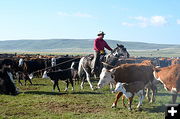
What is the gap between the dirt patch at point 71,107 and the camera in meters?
9.54

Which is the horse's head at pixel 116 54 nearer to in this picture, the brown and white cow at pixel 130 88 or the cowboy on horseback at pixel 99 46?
the cowboy on horseback at pixel 99 46

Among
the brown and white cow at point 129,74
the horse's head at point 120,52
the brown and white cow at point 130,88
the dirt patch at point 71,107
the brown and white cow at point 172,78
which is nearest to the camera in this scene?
the brown and white cow at point 172,78

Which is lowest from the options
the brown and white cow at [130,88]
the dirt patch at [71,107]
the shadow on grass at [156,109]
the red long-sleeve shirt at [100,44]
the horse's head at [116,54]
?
the dirt patch at [71,107]

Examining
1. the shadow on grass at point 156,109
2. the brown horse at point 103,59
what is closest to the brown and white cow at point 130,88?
the shadow on grass at point 156,109

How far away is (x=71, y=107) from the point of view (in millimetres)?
10094

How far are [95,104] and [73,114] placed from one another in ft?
6.48

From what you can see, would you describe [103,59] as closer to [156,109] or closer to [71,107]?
[71,107]

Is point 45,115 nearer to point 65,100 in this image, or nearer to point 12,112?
point 12,112

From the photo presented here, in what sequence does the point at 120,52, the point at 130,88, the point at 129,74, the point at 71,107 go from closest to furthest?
the point at 130,88 → the point at 71,107 → the point at 129,74 → the point at 120,52

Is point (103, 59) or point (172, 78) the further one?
point (103, 59)

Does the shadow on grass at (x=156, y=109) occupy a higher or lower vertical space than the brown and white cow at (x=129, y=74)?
lower

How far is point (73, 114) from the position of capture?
28.9 feet

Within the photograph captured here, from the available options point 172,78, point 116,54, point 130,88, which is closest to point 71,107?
point 130,88

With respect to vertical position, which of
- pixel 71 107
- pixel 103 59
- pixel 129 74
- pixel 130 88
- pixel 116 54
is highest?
pixel 116 54
